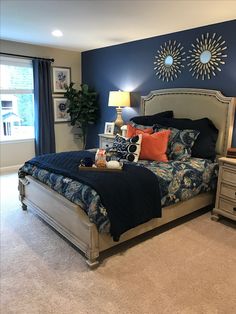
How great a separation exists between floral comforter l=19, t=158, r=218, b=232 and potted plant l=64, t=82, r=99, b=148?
7.77 ft

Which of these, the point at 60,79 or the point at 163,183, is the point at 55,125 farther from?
the point at 163,183

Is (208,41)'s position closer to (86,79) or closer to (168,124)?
(168,124)

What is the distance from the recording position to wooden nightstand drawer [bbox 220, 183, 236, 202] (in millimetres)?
2857

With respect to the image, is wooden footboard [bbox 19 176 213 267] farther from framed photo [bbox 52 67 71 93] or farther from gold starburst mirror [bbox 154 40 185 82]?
framed photo [bbox 52 67 71 93]

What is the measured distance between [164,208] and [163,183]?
0.28 metres

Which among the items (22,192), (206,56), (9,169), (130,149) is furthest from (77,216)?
(9,169)

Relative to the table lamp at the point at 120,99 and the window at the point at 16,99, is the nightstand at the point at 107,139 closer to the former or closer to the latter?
the table lamp at the point at 120,99

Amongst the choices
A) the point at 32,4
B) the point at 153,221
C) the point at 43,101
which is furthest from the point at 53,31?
the point at 153,221

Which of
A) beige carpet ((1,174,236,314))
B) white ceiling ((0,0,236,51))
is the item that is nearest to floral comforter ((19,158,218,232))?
beige carpet ((1,174,236,314))

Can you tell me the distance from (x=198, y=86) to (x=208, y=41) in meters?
0.56

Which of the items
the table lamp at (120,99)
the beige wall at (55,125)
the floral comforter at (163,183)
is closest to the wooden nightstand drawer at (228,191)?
the floral comforter at (163,183)

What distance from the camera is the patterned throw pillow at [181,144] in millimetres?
3172

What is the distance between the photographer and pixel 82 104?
5.26m

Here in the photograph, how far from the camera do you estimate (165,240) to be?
8.64ft
